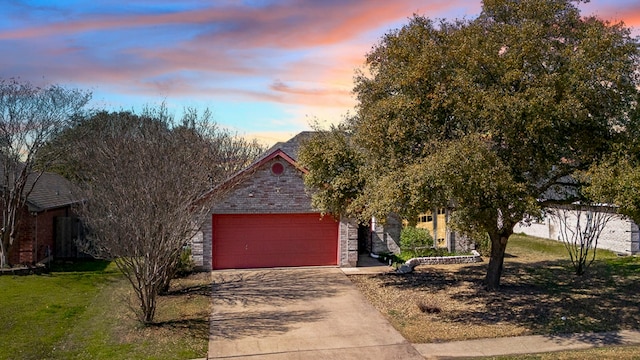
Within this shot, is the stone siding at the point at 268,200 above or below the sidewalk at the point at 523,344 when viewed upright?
above

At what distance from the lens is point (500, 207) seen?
11781 millimetres

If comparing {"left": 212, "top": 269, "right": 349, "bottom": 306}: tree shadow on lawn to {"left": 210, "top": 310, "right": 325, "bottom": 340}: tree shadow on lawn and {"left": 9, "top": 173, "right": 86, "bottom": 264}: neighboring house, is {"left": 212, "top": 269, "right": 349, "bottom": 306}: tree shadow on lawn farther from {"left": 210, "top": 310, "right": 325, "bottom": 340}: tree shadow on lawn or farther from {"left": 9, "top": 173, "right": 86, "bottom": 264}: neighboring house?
{"left": 9, "top": 173, "right": 86, "bottom": 264}: neighboring house

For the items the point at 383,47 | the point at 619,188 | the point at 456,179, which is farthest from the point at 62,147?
the point at 619,188

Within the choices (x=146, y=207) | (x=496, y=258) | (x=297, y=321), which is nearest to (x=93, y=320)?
(x=146, y=207)

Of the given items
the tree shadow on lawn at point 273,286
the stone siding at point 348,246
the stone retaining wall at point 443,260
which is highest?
the stone siding at point 348,246

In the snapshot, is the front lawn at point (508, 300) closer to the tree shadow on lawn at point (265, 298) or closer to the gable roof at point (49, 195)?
the tree shadow on lawn at point (265, 298)

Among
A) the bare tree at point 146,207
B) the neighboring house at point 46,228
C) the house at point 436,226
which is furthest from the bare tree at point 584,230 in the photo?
the neighboring house at point 46,228

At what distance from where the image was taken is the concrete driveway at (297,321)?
34.6 ft

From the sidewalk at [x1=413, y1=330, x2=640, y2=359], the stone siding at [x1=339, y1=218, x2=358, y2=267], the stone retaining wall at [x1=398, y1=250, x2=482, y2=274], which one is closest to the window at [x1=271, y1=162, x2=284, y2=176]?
the stone siding at [x1=339, y1=218, x2=358, y2=267]

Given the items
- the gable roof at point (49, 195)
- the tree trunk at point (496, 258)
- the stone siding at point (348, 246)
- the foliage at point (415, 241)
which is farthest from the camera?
the foliage at point (415, 241)

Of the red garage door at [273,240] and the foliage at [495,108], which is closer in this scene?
the foliage at [495,108]

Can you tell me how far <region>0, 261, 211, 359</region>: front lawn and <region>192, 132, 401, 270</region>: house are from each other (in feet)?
4.97

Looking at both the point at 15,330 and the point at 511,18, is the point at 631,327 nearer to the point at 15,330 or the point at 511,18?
the point at 511,18

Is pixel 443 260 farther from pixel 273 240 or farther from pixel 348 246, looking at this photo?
pixel 273 240
